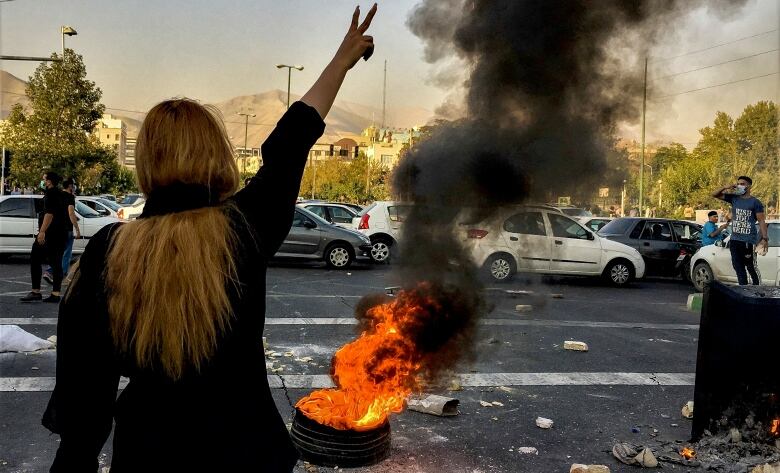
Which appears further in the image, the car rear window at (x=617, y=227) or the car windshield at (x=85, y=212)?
the car rear window at (x=617, y=227)

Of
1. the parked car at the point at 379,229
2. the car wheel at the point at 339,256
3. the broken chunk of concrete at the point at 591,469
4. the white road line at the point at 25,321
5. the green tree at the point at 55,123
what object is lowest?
the white road line at the point at 25,321

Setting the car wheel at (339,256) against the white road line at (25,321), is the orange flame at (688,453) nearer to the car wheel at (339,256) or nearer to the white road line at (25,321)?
the white road line at (25,321)

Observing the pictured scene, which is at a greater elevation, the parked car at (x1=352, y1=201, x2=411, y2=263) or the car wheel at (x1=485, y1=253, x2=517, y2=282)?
the parked car at (x1=352, y1=201, x2=411, y2=263)

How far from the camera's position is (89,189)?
3052 cm

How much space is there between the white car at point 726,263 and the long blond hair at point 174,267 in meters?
12.2

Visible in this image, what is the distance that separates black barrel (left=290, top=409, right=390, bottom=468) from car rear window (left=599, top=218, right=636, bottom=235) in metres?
13.1

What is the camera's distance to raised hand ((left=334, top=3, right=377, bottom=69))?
1.88 meters

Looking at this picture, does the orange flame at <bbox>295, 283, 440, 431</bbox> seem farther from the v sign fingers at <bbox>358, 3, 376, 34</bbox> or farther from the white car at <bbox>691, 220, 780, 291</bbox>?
the white car at <bbox>691, 220, 780, 291</bbox>

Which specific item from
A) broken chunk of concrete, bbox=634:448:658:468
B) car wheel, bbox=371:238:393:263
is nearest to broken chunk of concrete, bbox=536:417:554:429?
broken chunk of concrete, bbox=634:448:658:468

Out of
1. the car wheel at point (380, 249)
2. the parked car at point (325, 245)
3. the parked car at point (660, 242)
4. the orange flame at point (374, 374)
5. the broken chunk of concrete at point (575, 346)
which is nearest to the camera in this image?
the orange flame at point (374, 374)

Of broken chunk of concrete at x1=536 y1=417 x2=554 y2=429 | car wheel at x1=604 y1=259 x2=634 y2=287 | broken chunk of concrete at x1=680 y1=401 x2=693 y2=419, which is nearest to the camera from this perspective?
broken chunk of concrete at x1=536 y1=417 x2=554 y2=429

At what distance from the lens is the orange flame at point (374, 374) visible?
13.5ft

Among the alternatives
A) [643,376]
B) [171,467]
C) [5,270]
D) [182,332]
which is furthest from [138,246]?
[5,270]

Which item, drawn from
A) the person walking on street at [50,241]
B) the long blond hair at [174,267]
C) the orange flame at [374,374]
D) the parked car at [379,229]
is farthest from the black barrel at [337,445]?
the parked car at [379,229]
